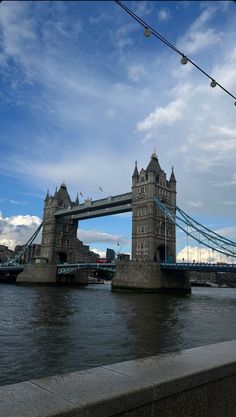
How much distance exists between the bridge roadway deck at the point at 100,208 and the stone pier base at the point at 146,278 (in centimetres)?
1701

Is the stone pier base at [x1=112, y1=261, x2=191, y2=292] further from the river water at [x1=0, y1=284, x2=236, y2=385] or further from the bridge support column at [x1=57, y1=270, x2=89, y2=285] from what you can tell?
the river water at [x1=0, y1=284, x2=236, y2=385]

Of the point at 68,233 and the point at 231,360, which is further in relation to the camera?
the point at 68,233

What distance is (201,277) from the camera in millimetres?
161125

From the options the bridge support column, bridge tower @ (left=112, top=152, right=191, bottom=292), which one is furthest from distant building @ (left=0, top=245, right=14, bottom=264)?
bridge tower @ (left=112, top=152, right=191, bottom=292)

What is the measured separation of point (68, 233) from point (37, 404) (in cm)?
8928

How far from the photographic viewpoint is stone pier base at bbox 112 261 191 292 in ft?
176

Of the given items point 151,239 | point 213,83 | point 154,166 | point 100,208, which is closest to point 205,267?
point 151,239

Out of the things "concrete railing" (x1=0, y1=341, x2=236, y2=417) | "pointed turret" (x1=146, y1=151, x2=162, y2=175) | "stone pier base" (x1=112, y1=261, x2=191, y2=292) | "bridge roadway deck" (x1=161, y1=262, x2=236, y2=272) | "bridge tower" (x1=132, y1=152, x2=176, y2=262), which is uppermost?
"pointed turret" (x1=146, y1=151, x2=162, y2=175)

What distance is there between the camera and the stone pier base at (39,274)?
75.8 m

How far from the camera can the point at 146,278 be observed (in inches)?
2112

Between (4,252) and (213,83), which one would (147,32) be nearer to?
(213,83)

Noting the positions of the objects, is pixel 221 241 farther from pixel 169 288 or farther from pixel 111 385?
pixel 111 385

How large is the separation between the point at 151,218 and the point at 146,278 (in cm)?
1258

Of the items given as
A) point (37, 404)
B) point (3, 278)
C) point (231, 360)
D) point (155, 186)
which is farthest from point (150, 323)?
point (3, 278)
